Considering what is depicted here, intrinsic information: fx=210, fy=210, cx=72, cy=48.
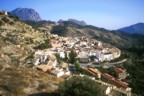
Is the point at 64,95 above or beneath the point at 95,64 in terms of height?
above

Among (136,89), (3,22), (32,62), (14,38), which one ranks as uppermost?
(3,22)

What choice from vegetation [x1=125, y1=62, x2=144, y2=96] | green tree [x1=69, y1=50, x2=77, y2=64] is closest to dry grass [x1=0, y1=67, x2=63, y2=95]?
vegetation [x1=125, y1=62, x2=144, y2=96]

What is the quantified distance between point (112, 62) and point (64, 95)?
67.5 metres

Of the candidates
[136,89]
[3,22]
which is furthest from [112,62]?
[3,22]

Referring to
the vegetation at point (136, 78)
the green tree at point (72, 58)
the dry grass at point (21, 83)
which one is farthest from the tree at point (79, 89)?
the green tree at point (72, 58)

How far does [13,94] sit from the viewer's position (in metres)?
19.9

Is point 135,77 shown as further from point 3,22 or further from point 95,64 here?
point 3,22

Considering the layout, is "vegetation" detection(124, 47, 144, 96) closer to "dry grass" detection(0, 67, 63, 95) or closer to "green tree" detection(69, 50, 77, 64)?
"green tree" detection(69, 50, 77, 64)

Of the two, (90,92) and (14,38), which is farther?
(14,38)

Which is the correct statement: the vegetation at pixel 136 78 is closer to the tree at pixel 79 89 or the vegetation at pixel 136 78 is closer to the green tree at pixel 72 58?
the green tree at pixel 72 58

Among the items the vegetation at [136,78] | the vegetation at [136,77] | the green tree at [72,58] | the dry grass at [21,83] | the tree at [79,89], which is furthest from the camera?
the green tree at [72,58]

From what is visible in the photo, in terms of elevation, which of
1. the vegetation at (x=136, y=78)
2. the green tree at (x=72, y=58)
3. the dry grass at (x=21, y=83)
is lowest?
the vegetation at (x=136, y=78)

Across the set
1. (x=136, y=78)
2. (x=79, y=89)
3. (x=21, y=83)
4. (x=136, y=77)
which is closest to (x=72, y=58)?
(x=136, y=77)

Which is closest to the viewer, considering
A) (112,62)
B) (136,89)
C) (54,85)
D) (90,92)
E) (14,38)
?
(90,92)
